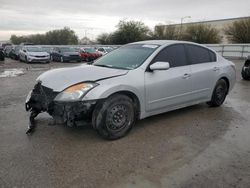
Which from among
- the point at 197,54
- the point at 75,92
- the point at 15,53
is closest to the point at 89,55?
the point at 15,53

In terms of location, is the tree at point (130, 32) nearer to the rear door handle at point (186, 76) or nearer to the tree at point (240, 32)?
the tree at point (240, 32)

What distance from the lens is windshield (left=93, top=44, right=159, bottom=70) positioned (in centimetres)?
466

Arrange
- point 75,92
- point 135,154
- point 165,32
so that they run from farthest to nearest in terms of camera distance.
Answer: point 165,32 < point 75,92 < point 135,154

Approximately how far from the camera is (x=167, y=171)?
127 inches

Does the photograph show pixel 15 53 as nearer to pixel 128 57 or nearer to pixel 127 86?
pixel 128 57

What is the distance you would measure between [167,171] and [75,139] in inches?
64.6

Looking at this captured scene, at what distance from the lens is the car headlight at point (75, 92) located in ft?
12.4

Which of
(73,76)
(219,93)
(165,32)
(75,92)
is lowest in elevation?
(219,93)

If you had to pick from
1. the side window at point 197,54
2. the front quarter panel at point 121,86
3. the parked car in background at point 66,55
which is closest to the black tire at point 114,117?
the front quarter panel at point 121,86

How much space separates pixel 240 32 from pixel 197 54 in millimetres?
32236

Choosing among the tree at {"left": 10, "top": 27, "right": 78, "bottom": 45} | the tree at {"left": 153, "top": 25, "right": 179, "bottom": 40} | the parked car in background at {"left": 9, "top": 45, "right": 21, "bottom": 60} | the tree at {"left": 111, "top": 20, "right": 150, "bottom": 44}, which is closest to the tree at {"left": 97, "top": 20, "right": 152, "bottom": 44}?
the tree at {"left": 111, "top": 20, "right": 150, "bottom": 44}

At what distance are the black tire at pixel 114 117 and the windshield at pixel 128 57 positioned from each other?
2.32 feet

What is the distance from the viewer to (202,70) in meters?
5.47

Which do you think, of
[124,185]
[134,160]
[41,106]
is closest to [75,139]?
[41,106]
